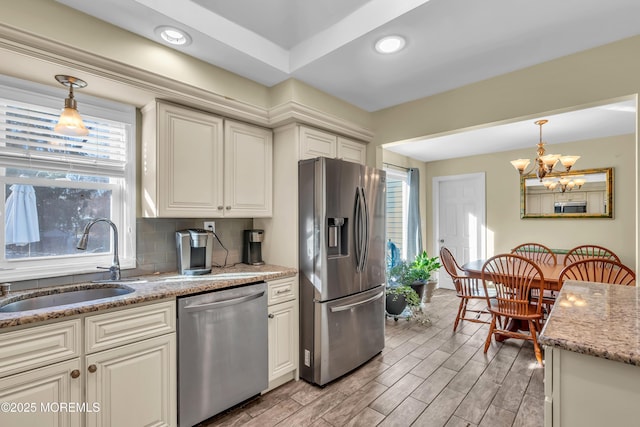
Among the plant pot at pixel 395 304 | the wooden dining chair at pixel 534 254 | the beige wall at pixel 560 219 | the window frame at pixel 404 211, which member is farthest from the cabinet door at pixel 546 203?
the plant pot at pixel 395 304

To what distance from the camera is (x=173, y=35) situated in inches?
73.1

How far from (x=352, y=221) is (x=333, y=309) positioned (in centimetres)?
71

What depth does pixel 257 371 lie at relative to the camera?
215 cm


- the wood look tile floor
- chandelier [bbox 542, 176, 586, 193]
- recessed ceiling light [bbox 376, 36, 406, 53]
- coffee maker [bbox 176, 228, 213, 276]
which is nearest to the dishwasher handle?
coffee maker [bbox 176, 228, 213, 276]

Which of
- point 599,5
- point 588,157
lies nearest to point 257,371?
point 599,5

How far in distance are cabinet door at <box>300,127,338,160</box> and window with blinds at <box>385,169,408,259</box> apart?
2.76 metres

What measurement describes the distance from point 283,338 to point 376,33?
2201 millimetres

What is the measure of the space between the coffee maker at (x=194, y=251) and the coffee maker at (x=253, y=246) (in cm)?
44

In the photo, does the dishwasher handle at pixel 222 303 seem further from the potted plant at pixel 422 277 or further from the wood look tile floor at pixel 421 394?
the potted plant at pixel 422 277

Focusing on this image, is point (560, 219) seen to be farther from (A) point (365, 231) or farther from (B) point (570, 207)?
(A) point (365, 231)

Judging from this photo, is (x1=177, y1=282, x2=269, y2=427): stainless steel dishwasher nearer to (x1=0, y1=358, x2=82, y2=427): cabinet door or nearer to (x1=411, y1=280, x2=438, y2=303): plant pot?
(x1=0, y1=358, x2=82, y2=427): cabinet door

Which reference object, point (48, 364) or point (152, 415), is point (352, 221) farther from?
point (48, 364)

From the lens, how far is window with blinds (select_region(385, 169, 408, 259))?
5328 mm

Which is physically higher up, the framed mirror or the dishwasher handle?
the framed mirror
